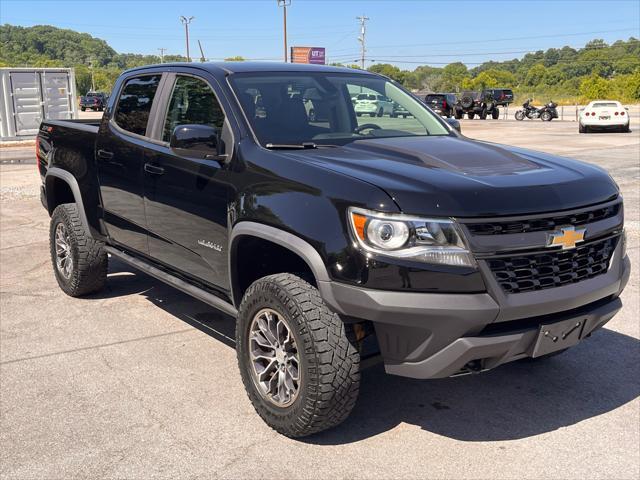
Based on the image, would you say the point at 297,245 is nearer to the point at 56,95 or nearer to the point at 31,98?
the point at 31,98

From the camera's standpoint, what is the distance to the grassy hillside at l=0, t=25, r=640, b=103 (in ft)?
351

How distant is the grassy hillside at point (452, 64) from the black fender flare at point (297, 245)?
265ft

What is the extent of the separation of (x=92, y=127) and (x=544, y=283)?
3.90 metres

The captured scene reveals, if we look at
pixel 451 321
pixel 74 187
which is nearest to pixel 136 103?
pixel 74 187

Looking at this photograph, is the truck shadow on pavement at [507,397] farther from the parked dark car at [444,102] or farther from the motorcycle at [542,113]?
the motorcycle at [542,113]

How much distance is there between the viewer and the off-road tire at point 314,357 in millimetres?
3113

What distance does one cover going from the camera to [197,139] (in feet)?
12.3

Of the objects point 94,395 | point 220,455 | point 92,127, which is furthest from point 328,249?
point 92,127

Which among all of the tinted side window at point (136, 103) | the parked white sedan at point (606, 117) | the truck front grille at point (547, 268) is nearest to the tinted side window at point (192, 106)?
the tinted side window at point (136, 103)

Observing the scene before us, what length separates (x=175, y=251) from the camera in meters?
4.32

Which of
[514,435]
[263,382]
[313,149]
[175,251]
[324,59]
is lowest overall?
[514,435]

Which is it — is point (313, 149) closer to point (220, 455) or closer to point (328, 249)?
point (328, 249)

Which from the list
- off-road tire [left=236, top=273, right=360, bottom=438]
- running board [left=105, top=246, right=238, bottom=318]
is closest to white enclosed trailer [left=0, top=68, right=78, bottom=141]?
running board [left=105, top=246, right=238, bottom=318]

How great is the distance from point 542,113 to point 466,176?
4155cm
